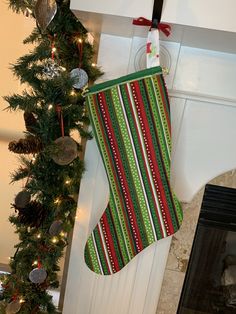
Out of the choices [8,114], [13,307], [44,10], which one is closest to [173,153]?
[44,10]

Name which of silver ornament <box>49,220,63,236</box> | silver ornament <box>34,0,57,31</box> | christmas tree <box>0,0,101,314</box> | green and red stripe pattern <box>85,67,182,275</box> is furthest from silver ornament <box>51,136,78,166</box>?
silver ornament <box>34,0,57,31</box>

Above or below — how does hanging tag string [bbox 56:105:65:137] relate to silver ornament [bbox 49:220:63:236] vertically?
above

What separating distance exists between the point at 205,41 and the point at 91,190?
2.25 feet

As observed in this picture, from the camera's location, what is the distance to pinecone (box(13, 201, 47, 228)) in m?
1.07

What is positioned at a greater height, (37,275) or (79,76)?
(79,76)

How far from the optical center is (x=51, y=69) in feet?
3.28

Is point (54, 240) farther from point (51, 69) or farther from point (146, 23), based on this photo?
point (146, 23)

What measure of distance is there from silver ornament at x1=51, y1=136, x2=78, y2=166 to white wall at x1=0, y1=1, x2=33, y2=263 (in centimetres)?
64

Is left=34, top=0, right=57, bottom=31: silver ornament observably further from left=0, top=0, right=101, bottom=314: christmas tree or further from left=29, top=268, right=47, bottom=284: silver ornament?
left=29, top=268, right=47, bottom=284: silver ornament

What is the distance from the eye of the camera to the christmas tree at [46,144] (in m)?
1.01

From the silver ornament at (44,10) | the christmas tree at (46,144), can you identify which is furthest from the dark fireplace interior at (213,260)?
the silver ornament at (44,10)

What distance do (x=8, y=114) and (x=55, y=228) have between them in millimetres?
824

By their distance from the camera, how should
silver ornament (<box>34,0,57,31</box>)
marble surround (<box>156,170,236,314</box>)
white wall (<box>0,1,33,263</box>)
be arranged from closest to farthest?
silver ornament (<box>34,0,57,31</box>) → marble surround (<box>156,170,236,314</box>) → white wall (<box>0,1,33,263</box>)

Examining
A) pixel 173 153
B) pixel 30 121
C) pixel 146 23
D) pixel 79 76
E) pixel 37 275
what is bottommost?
pixel 37 275
